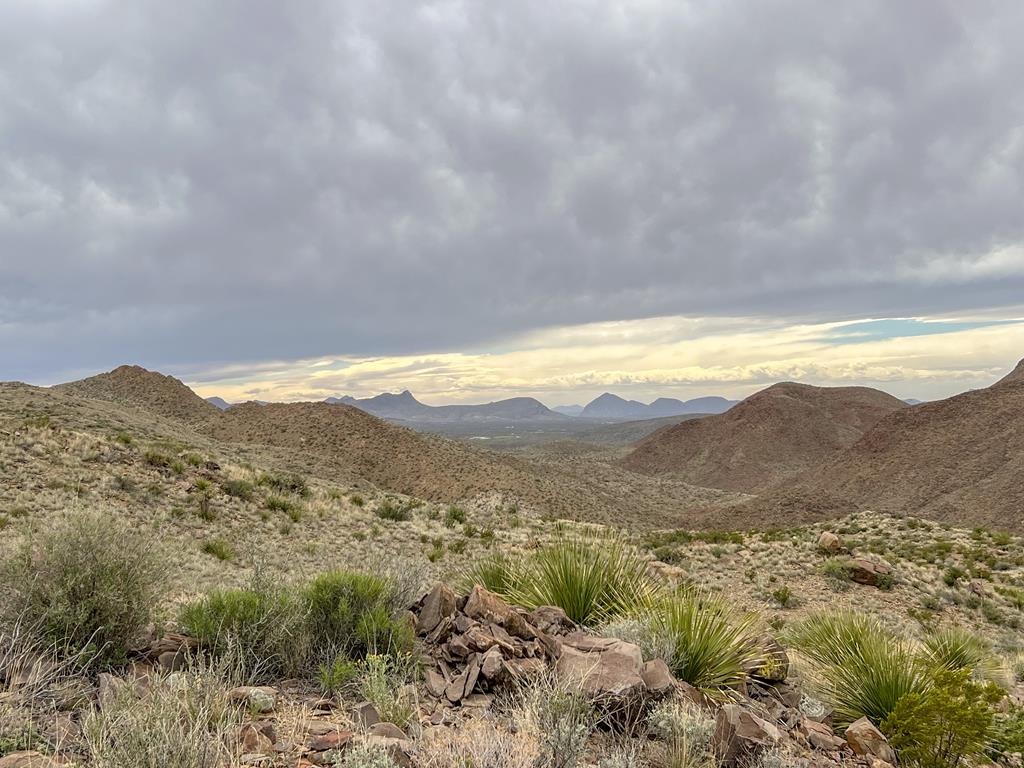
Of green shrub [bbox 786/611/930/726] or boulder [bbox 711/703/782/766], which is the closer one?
boulder [bbox 711/703/782/766]

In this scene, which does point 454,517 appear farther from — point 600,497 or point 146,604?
point 600,497

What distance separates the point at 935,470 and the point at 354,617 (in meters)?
56.7

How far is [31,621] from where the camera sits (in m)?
5.18

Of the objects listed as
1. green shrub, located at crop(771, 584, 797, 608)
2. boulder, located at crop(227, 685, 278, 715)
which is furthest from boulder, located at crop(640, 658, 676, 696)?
green shrub, located at crop(771, 584, 797, 608)

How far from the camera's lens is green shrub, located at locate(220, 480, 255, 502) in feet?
71.3

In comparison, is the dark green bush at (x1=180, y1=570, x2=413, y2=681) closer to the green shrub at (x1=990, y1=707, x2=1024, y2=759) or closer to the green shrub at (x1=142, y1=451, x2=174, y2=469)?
the green shrub at (x1=990, y1=707, x2=1024, y2=759)

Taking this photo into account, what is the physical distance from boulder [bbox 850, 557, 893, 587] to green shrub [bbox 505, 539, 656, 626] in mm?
13797

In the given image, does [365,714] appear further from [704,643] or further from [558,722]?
[704,643]

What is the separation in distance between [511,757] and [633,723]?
173cm

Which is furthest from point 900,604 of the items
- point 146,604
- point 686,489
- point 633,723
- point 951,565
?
point 686,489

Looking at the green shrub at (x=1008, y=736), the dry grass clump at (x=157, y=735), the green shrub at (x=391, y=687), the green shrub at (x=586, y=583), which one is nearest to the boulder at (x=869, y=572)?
the green shrub at (x=1008, y=736)

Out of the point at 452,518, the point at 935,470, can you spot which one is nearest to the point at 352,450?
the point at 452,518

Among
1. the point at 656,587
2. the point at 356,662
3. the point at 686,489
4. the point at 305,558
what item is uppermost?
the point at 356,662

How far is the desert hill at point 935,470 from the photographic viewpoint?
40.8 m
